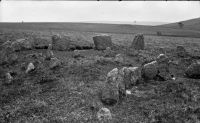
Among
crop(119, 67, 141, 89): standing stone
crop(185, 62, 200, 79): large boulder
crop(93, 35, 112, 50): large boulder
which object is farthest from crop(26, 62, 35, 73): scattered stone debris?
crop(185, 62, 200, 79): large boulder

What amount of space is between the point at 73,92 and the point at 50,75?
14.5 ft

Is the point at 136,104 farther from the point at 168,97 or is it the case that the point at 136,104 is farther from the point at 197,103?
the point at 197,103

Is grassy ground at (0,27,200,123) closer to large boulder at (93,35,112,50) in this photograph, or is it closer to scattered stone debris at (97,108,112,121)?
scattered stone debris at (97,108,112,121)

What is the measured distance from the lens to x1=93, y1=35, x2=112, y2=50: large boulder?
32906 millimetres

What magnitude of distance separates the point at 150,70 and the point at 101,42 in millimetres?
13234

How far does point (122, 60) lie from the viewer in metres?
26.7

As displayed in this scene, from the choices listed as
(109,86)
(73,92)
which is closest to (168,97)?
(109,86)

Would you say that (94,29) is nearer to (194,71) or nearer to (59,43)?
(59,43)

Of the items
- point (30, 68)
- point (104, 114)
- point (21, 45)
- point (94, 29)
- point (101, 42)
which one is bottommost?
point (104, 114)

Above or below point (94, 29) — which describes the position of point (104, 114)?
below

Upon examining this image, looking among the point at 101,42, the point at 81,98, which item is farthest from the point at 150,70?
the point at 101,42

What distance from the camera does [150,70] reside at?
68.3ft

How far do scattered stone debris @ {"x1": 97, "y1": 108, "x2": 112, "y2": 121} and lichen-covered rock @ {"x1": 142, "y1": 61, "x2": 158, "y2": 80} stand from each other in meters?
6.98

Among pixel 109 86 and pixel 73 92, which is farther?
pixel 73 92
